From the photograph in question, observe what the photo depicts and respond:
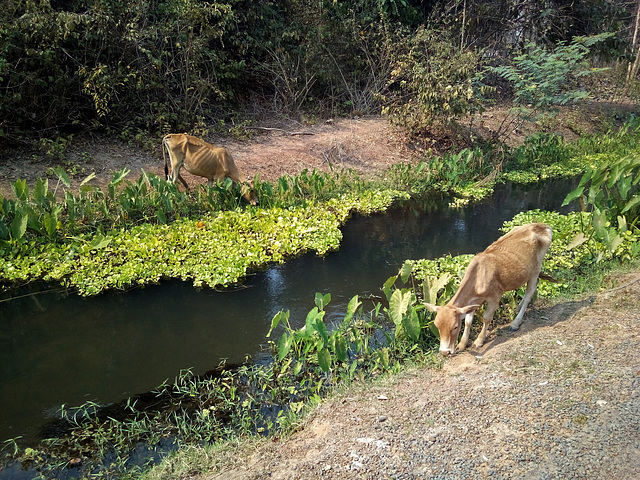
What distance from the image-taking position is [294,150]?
12.8 m

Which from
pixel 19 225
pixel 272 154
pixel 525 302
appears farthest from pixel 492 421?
pixel 272 154

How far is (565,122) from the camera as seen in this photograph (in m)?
17.0

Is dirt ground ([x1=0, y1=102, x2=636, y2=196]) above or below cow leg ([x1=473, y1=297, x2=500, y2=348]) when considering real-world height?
above

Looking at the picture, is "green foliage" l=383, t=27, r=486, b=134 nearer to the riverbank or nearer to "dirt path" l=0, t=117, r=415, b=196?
"dirt path" l=0, t=117, r=415, b=196

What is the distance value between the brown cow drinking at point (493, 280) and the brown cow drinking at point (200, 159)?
531 cm

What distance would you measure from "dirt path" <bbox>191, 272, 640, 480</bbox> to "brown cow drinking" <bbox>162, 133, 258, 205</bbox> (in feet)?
19.4

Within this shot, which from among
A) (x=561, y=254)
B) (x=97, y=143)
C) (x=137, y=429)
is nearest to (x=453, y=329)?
(x=137, y=429)

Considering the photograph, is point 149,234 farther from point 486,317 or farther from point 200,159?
point 486,317

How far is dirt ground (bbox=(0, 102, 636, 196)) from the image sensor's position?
34.2 ft

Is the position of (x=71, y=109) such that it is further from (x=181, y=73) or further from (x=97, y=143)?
(x=181, y=73)

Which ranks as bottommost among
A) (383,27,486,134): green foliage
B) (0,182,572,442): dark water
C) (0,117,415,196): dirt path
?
(0,182,572,442): dark water

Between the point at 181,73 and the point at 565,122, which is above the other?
the point at 181,73

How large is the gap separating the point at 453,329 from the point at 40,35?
397 inches

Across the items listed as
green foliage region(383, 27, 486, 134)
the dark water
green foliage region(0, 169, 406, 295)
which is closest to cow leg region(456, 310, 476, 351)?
the dark water
